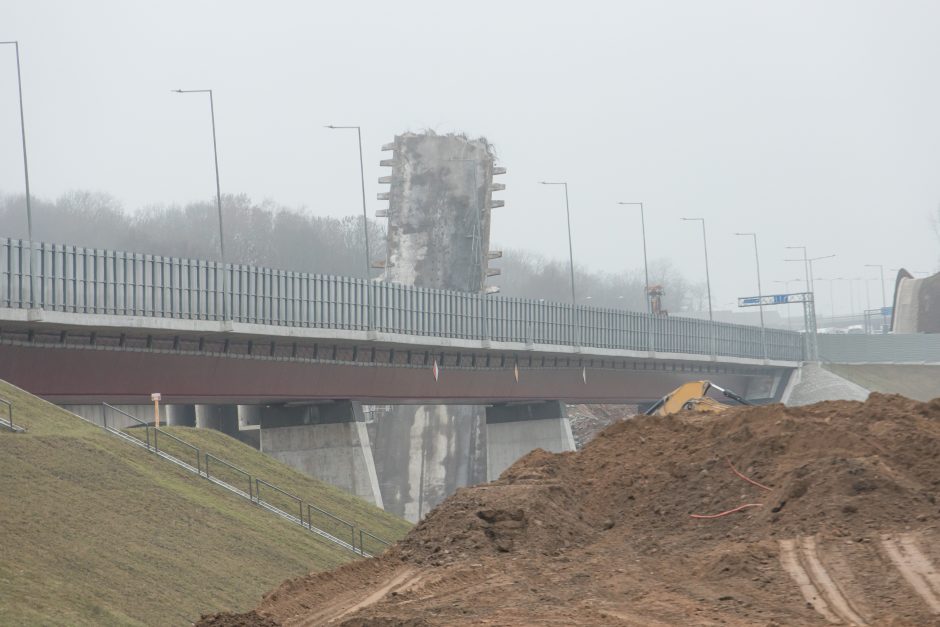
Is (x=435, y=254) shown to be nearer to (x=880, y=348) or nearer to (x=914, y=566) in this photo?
(x=880, y=348)

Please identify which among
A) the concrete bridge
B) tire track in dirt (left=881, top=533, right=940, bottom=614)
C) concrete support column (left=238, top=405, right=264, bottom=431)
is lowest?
tire track in dirt (left=881, top=533, right=940, bottom=614)

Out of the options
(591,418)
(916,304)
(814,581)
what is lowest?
(591,418)

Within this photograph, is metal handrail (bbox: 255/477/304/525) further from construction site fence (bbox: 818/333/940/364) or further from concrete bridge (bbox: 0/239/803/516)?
construction site fence (bbox: 818/333/940/364)

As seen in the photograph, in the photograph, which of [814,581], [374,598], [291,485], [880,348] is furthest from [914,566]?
[880,348]

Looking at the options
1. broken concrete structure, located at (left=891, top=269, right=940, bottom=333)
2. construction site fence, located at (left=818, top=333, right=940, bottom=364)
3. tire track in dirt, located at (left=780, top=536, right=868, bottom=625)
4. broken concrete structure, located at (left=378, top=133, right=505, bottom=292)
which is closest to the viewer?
tire track in dirt, located at (left=780, top=536, right=868, bottom=625)

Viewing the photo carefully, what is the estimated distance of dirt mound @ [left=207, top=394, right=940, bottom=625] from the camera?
56.3 ft

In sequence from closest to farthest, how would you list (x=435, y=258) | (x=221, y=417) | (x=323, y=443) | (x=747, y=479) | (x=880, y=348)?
1. (x=747, y=479)
2. (x=323, y=443)
3. (x=221, y=417)
4. (x=435, y=258)
5. (x=880, y=348)

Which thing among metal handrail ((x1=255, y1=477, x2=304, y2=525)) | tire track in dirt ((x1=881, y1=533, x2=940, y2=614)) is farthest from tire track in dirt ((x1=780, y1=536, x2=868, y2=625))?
metal handrail ((x1=255, y1=477, x2=304, y2=525))

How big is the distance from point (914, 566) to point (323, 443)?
1761 inches

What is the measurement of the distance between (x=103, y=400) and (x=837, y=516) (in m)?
33.5

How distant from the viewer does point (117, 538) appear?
3094 cm

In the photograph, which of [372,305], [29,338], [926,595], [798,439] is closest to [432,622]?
[926,595]

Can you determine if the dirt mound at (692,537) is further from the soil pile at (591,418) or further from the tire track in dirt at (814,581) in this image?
the soil pile at (591,418)

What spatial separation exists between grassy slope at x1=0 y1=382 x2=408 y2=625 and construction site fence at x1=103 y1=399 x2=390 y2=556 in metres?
1.24
